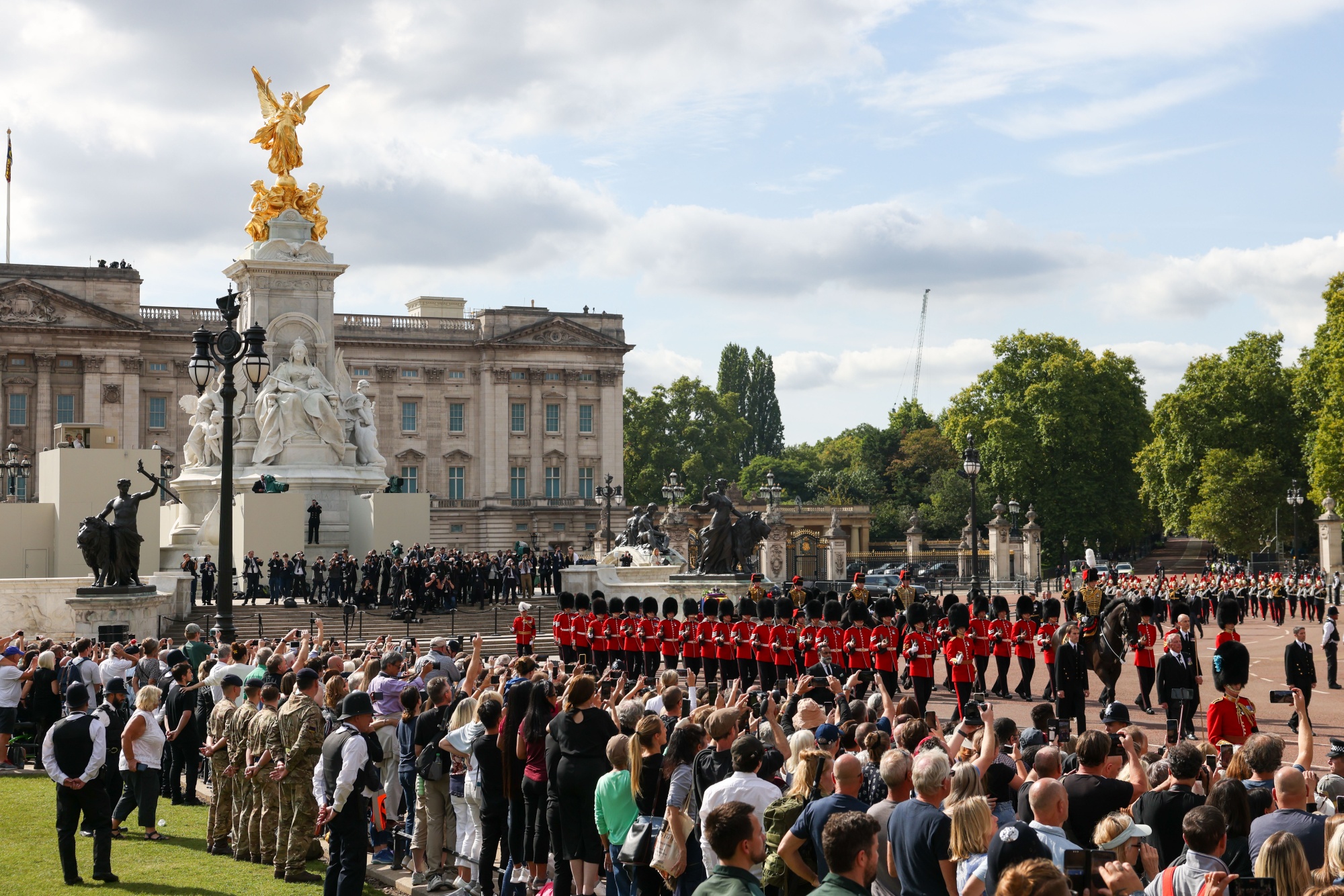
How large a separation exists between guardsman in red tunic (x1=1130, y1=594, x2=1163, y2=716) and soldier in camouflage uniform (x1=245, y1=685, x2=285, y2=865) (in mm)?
10832

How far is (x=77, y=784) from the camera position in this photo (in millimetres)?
10844

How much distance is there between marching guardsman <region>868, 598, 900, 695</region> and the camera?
17891 millimetres

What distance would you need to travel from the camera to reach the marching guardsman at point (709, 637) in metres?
20.4

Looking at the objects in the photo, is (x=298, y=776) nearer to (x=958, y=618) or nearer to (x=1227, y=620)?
(x=958, y=618)

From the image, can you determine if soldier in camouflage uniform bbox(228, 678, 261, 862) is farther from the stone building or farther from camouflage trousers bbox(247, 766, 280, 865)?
the stone building

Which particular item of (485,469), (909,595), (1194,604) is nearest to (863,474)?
(485,469)

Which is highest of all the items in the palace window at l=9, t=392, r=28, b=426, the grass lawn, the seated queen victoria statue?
the palace window at l=9, t=392, r=28, b=426

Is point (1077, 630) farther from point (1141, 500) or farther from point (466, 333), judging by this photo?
point (466, 333)

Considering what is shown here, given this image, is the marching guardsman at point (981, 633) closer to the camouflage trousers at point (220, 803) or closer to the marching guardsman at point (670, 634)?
the marching guardsman at point (670, 634)

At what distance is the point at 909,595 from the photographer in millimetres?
21688

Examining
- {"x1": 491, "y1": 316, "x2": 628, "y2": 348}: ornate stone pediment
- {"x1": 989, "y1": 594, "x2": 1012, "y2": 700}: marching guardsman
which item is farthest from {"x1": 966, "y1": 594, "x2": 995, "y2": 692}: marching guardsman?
{"x1": 491, "y1": 316, "x2": 628, "y2": 348}: ornate stone pediment

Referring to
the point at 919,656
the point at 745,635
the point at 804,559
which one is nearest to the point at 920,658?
the point at 919,656

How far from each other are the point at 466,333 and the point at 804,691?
7765cm

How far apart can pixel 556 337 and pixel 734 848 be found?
267 feet
